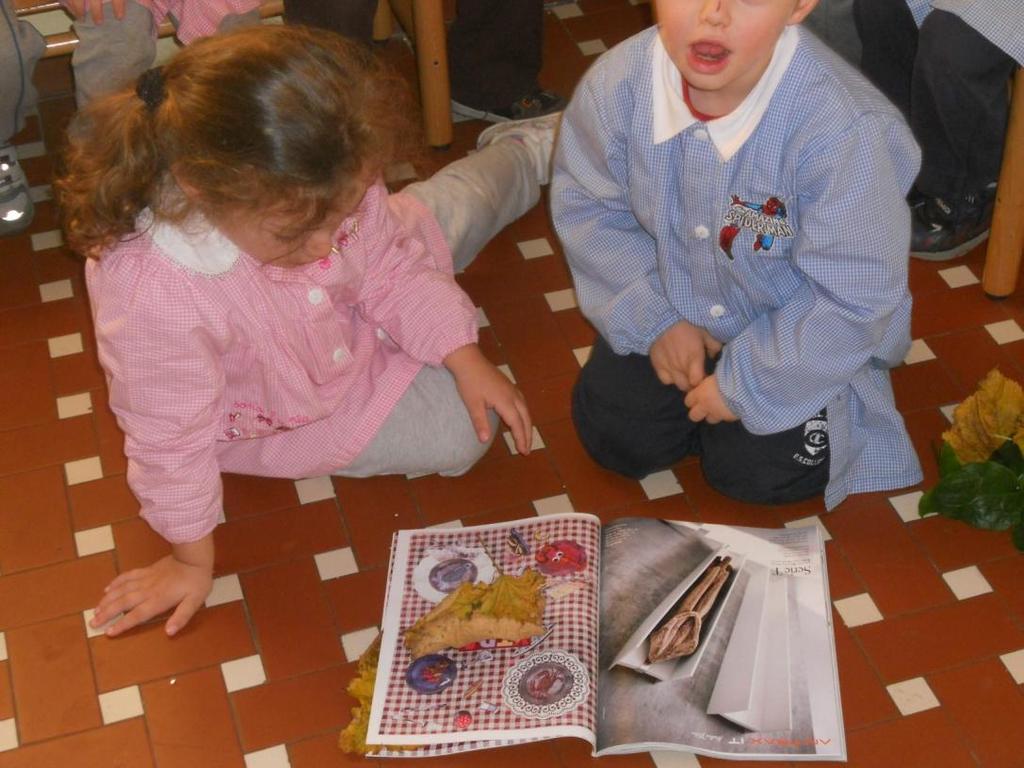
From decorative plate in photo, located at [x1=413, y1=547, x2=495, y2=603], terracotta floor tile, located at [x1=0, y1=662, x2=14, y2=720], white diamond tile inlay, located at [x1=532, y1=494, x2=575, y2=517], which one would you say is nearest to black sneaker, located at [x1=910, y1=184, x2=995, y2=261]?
white diamond tile inlay, located at [x1=532, y1=494, x2=575, y2=517]

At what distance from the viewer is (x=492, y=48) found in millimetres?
2037

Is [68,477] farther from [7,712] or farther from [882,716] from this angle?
[882,716]

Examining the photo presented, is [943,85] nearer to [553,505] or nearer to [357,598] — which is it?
[553,505]

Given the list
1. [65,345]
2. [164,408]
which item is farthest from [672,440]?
[65,345]

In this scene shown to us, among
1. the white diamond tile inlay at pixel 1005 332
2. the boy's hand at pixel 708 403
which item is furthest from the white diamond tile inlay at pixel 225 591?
the white diamond tile inlay at pixel 1005 332

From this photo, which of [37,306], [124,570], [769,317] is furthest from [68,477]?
[769,317]

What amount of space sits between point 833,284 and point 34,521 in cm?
95

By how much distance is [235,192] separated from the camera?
1151mm

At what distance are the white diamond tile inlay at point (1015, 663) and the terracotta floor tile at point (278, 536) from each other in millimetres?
721

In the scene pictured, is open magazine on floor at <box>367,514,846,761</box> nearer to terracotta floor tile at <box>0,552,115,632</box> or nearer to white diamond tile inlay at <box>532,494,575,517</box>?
white diamond tile inlay at <box>532,494,575,517</box>

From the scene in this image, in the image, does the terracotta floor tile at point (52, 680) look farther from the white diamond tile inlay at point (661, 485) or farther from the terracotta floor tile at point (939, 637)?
the terracotta floor tile at point (939, 637)

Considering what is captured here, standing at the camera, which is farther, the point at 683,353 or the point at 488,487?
the point at 488,487

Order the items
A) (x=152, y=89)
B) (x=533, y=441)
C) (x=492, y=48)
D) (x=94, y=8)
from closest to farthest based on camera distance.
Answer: (x=152, y=89), (x=533, y=441), (x=94, y=8), (x=492, y=48)

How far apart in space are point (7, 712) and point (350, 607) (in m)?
0.36
